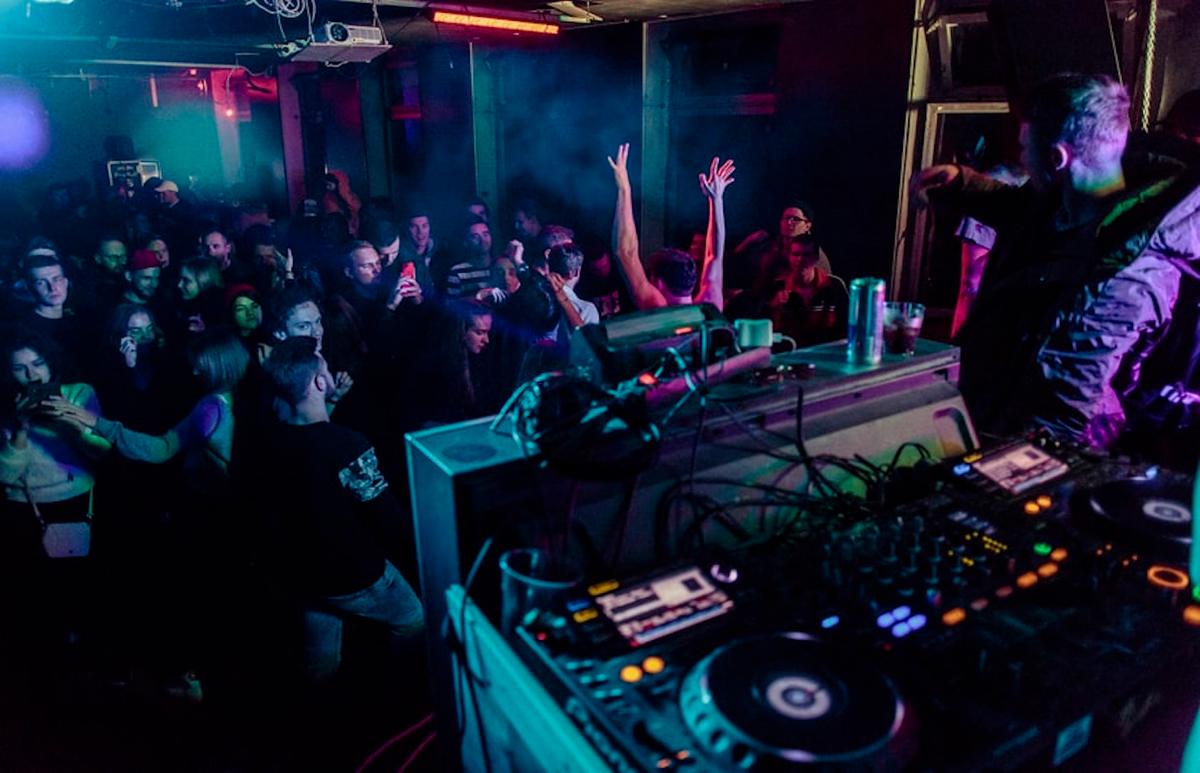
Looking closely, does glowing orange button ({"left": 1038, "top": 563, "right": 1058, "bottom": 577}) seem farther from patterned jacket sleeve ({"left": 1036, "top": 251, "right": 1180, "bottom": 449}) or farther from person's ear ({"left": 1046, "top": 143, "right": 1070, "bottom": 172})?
person's ear ({"left": 1046, "top": 143, "right": 1070, "bottom": 172})

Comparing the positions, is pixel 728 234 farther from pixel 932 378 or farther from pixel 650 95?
pixel 932 378

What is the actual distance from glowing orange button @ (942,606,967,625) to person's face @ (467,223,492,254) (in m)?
Answer: 4.49

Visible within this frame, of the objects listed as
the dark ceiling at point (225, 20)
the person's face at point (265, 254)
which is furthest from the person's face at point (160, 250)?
the dark ceiling at point (225, 20)

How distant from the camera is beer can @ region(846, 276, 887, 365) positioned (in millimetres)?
1746

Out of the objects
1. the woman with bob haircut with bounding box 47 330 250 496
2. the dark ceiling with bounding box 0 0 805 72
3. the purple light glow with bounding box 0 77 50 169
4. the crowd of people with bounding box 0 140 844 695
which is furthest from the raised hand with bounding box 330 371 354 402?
the purple light glow with bounding box 0 77 50 169

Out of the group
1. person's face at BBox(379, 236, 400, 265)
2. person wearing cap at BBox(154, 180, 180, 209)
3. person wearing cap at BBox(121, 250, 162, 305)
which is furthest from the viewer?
person wearing cap at BBox(154, 180, 180, 209)

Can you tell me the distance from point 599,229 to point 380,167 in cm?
449

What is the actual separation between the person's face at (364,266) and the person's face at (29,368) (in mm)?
1532

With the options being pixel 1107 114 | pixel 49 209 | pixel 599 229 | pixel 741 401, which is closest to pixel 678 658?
pixel 741 401

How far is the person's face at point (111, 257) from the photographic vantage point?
5.09 m

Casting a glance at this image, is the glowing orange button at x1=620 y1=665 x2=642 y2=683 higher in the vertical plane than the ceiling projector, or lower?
lower

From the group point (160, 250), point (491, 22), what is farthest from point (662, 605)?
point (491, 22)

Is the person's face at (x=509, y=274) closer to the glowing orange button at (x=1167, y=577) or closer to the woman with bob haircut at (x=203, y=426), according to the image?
the woman with bob haircut at (x=203, y=426)

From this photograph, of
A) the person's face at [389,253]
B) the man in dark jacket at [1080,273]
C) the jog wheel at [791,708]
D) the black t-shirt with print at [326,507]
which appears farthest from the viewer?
the person's face at [389,253]
